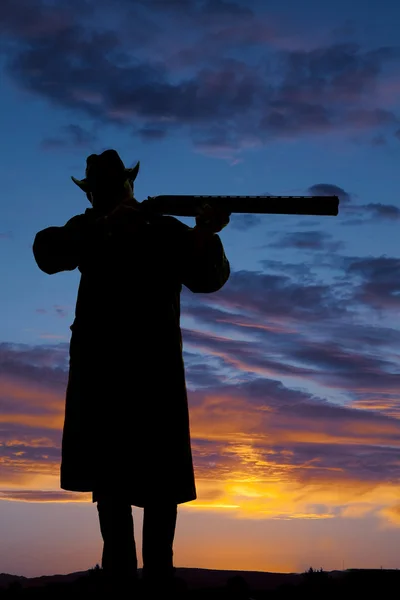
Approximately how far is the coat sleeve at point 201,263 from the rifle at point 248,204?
0.29 meters

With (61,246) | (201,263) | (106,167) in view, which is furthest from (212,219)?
(61,246)

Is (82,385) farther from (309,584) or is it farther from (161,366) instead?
(309,584)

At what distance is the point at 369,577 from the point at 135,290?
14.5 ft

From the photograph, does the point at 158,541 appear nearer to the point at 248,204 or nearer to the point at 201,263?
the point at 201,263

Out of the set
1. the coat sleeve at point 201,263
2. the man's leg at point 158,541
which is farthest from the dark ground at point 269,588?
the coat sleeve at point 201,263

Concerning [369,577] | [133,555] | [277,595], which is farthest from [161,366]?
[369,577]

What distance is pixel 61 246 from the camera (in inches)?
266

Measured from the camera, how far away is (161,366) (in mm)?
6445

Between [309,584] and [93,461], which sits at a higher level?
[93,461]

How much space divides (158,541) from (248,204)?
288 centimetres

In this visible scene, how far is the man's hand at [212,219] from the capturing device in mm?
6609

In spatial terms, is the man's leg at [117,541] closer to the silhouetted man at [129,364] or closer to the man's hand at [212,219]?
the silhouetted man at [129,364]

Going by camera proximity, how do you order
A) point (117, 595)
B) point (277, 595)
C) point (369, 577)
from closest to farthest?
point (117, 595), point (277, 595), point (369, 577)

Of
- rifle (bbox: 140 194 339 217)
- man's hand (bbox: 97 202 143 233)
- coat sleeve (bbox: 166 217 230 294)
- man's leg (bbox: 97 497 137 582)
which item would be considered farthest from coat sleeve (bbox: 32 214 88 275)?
man's leg (bbox: 97 497 137 582)
